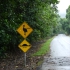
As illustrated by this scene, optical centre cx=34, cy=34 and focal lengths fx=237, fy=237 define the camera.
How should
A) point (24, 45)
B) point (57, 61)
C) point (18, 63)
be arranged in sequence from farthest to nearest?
point (57, 61) < point (18, 63) < point (24, 45)

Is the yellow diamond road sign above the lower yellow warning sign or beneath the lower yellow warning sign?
above

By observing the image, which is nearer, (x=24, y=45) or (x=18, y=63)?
(x=24, y=45)

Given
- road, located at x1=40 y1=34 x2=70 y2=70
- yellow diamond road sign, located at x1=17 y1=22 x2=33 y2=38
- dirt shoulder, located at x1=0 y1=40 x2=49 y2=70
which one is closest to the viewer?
dirt shoulder, located at x1=0 y1=40 x2=49 y2=70

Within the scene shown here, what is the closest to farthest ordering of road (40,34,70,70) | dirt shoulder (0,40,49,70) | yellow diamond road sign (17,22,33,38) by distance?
dirt shoulder (0,40,49,70), road (40,34,70,70), yellow diamond road sign (17,22,33,38)

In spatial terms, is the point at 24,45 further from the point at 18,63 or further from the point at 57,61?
the point at 57,61

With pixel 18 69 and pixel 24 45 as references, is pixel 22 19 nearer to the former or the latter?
pixel 24 45

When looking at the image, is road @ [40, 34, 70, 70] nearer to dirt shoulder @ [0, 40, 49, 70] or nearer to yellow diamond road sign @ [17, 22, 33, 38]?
dirt shoulder @ [0, 40, 49, 70]

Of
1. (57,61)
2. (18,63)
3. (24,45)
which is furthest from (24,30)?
(57,61)

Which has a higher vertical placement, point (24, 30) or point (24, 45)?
point (24, 30)

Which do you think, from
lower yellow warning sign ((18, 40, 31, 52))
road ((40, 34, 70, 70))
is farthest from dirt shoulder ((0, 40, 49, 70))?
lower yellow warning sign ((18, 40, 31, 52))

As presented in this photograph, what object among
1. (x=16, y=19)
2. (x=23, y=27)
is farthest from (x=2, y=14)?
(x=16, y=19)

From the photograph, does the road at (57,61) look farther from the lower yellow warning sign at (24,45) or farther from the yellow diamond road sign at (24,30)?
the yellow diamond road sign at (24,30)

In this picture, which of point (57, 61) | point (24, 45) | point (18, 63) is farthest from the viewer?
point (57, 61)

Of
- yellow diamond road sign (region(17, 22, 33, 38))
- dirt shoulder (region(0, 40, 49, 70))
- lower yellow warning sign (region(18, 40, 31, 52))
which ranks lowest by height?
dirt shoulder (region(0, 40, 49, 70))
